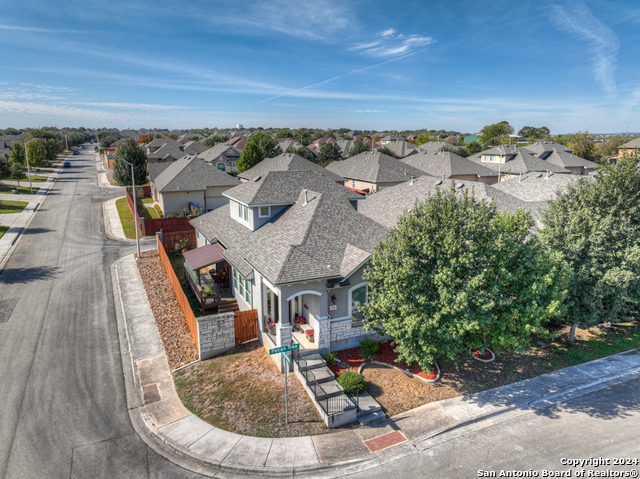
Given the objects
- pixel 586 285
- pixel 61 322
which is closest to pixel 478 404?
pixel 586 285

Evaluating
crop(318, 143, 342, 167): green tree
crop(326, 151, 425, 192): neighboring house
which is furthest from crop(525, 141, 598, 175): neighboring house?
crop(318, 143, 342, 167): green tree

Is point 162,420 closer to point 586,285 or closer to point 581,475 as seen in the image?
point 581,475

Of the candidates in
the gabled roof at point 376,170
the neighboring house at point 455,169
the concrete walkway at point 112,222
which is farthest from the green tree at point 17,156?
the neighboring house at point 455,169

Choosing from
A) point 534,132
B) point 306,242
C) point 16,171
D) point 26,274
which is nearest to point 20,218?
point 26,274

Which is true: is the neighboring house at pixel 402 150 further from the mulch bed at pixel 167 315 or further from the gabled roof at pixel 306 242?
the gabled roof at pixel 306 242

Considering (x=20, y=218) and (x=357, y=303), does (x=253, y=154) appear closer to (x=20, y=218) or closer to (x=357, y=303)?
(x=20, y=218)

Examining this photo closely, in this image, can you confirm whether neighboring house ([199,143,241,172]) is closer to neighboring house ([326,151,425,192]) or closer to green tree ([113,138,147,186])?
green tree ([113,138,147,186])

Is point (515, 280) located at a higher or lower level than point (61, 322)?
higher
